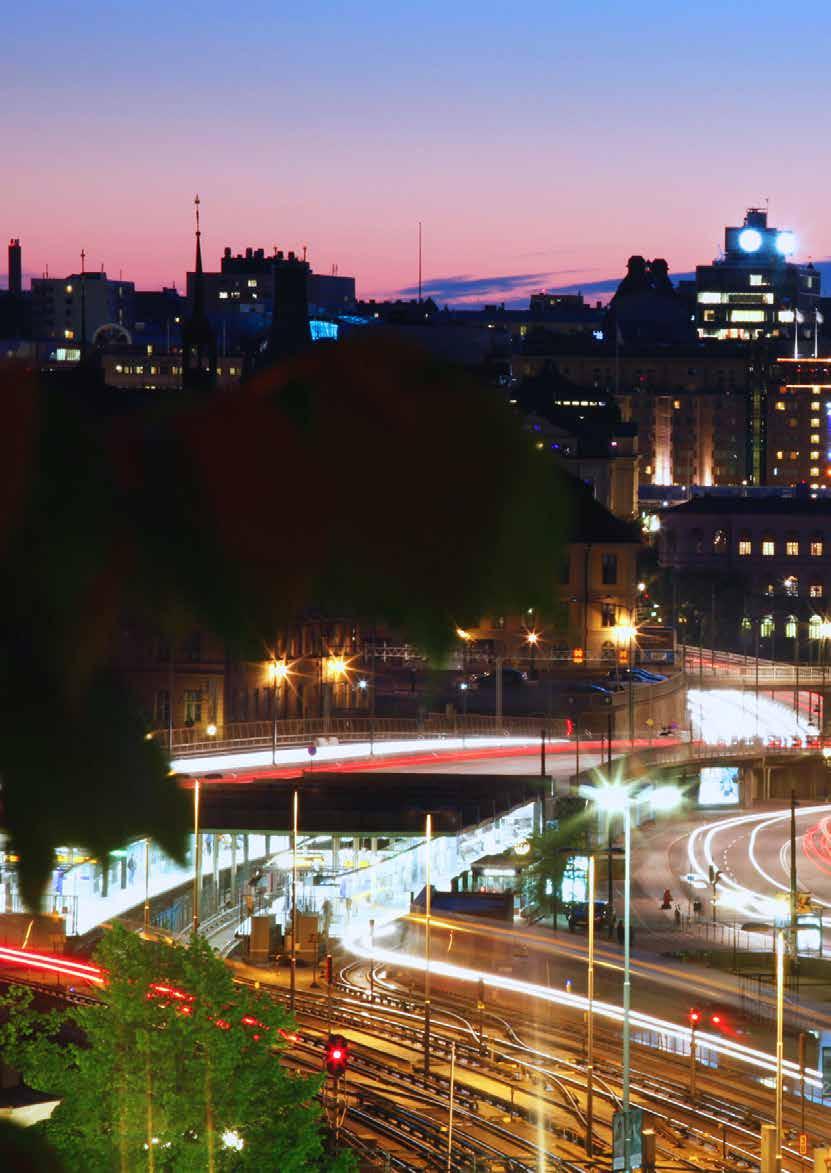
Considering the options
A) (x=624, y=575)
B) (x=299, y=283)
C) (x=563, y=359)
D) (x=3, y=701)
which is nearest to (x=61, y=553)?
(x=3, y=701)

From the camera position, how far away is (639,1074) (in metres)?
22.5

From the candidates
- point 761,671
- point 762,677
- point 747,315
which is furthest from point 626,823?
point 747,315

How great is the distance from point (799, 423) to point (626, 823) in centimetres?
12528

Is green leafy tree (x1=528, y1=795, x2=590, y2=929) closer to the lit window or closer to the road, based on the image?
the road

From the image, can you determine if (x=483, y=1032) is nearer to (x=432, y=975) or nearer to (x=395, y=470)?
(x=432, y=975)

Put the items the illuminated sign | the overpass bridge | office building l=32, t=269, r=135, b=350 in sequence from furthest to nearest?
office building l=32, t=269, r=135, b=350 → the overpass bridge → the illuminated sign

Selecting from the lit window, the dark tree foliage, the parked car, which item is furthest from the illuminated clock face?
the dark tree foliage

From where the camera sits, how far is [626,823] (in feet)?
69.9

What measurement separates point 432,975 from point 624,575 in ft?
111

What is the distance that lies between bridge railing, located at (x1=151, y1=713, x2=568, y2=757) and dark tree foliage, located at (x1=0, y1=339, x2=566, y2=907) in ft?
122

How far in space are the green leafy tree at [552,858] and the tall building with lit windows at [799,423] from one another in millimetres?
107414

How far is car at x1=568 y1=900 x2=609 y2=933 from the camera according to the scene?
35.0 metres

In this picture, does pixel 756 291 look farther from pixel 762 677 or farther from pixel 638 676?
pixel 638 676

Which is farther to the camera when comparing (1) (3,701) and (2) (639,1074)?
(2) (639,1074)
